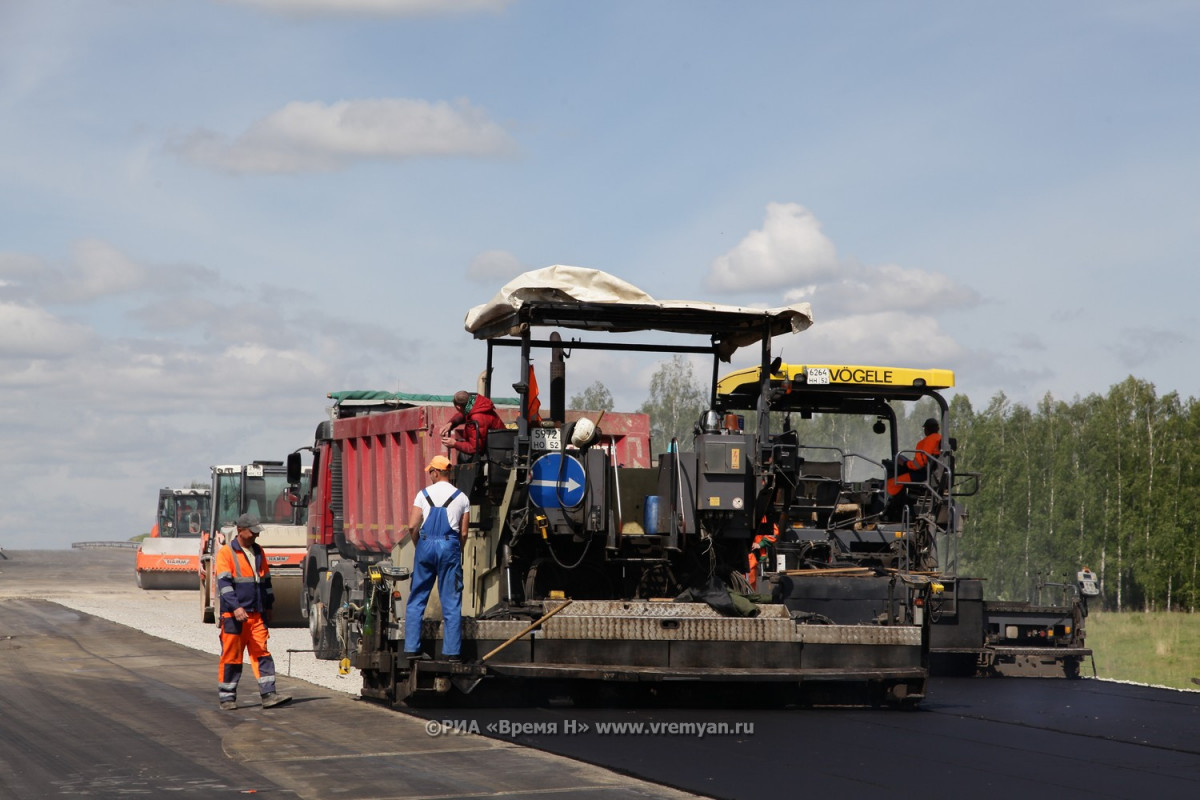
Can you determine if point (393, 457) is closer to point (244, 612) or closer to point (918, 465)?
point (244, 612)

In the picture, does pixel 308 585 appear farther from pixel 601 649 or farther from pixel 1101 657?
pixel 1101 657

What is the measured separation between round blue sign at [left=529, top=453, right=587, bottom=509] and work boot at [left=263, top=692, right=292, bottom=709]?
2550 mm

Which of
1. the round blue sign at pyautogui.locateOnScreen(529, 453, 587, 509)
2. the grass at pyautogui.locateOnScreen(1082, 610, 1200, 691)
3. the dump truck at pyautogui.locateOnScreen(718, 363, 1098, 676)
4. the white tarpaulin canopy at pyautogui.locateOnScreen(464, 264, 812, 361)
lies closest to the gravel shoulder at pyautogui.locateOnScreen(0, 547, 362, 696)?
the round blue sign at pyautogui.locateOnScreen(529, 453, 587, 509)

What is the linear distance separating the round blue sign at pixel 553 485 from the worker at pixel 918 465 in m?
4.68

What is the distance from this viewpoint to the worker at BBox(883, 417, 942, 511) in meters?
13.8

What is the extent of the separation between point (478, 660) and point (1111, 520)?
4455cm

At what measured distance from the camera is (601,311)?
10.5 m

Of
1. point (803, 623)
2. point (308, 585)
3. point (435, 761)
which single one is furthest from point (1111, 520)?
point (435, 761)

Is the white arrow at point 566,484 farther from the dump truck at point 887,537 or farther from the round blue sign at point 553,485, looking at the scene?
the dump truck at point 887,537

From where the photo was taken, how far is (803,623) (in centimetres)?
1038

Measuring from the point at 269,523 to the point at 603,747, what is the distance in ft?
57.8

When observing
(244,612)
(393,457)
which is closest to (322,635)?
(393,457)

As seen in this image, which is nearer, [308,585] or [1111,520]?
[308,585]

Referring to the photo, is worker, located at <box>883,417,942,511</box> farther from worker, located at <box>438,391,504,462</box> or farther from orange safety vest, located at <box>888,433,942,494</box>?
worker, located at <box>438,391,504,462</box>
